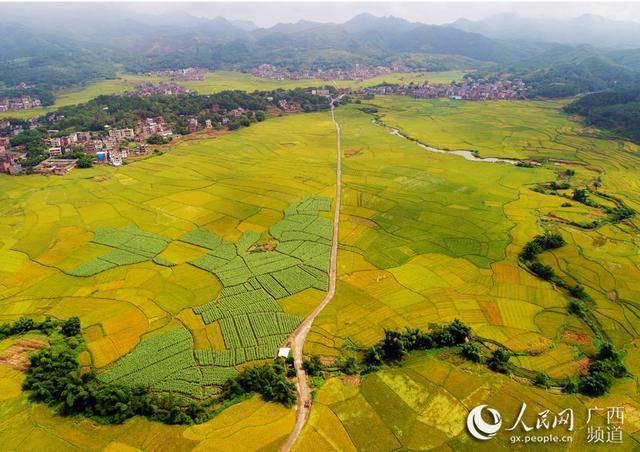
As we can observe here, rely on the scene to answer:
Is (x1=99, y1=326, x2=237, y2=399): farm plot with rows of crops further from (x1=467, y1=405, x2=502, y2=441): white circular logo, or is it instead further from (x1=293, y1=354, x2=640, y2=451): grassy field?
(x1=467, y1=405, x2=502, y2=441): white circular logo

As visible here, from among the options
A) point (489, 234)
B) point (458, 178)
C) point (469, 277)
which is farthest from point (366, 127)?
point (469, 277)

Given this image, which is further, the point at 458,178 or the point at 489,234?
the point at 458,178

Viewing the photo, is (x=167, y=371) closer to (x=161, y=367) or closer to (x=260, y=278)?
(x=161, y=367)

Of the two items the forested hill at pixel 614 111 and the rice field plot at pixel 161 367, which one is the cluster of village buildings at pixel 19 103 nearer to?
the rice field plot at pixel 161 367

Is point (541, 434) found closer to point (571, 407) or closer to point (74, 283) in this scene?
point (571, 407)

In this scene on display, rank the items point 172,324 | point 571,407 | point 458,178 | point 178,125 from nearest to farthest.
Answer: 1. point 571,407
2. point 172,324
3. point 458,178
4. point 178,125

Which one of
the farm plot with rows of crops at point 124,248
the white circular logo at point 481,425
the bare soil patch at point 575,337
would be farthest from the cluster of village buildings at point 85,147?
the bare soil patch at point 575,337
